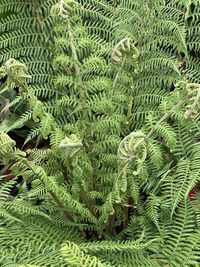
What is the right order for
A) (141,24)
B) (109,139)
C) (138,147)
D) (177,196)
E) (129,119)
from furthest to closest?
(141,24) → (129,119) → (109,139) → (177,196) → (138,147)

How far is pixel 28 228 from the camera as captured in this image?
62.0 inches

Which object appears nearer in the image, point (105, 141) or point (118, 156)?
point (118, 156)

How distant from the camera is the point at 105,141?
167 centimetres

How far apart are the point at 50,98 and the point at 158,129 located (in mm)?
569

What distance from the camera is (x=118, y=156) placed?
53.4 inches

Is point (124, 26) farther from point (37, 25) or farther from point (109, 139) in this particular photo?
point (109, 139)

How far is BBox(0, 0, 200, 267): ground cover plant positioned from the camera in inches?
57.6

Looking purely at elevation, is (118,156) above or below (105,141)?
above

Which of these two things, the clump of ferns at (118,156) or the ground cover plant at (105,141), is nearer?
the clump of ferns at (118,156)

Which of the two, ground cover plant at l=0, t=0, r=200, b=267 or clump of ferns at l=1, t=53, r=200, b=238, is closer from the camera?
clump of ferns at l=1, t=53, r=200, b=238

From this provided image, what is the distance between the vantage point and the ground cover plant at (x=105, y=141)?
146cm

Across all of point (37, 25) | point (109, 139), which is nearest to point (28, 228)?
point (109, 139)

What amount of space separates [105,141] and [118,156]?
1.05 feet

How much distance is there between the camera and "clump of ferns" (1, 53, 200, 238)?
4.44ft
